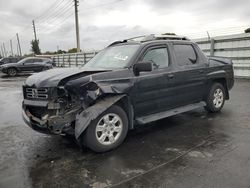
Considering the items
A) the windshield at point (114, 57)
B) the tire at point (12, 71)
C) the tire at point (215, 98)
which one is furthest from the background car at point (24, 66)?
the tire at point (215, 98)

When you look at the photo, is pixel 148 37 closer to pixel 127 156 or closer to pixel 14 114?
pixel 127 156

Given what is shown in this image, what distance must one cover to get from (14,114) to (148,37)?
448 centimetres

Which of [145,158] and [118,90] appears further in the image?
[118,90]

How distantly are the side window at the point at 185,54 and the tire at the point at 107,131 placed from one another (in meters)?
1.88

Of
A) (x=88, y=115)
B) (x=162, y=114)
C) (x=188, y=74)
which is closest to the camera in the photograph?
(x=88, y=115)

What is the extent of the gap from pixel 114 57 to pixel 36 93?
65.9 inches

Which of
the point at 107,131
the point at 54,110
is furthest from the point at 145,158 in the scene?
the point at 54,110

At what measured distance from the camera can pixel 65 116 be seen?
12.1 feet

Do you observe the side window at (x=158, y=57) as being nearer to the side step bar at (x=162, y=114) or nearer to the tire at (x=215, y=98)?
the side step bar at (x=162, y=114)

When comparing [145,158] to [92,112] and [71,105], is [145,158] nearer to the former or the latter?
[92,112]

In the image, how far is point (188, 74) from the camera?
5121 millimetres

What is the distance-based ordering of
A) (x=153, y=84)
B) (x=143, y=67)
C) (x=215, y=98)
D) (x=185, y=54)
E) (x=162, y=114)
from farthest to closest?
(x=215, y=98), (x=185, y=54), (x=162, y=114), (x=153, y=84), (x=143, y=67)

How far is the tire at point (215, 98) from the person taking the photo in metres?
5.80

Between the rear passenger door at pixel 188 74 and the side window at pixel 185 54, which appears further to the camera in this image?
the side window at pixel 185 54
